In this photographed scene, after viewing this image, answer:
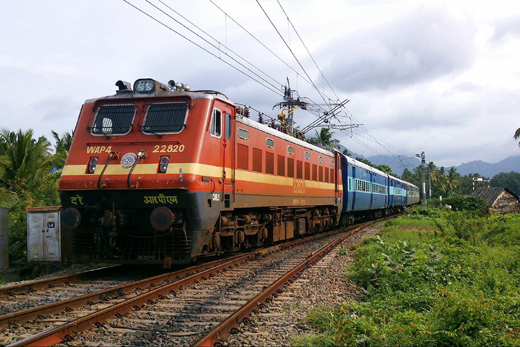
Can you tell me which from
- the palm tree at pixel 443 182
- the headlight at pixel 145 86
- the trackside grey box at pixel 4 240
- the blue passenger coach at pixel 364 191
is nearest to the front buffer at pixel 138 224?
the headlight at pixel 145 86

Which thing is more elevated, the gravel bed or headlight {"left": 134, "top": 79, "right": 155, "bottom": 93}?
headlight {"left": 134, "top": 79, "right": 155, "bottom": 93}

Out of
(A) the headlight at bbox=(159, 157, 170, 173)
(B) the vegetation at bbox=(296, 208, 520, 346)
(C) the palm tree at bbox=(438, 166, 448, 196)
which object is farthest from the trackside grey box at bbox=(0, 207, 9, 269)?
(C) the palm tree at bbox=(438, 166, 448, 196)

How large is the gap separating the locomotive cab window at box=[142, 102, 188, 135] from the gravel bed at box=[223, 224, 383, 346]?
3.80m

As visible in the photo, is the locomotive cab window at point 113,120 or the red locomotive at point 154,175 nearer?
the red locomotive at point 154,175

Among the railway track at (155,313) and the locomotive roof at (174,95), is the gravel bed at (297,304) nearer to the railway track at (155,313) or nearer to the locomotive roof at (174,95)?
the railway track at (155,313)

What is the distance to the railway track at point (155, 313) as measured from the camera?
5000mm

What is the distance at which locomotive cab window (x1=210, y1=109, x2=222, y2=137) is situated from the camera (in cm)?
923

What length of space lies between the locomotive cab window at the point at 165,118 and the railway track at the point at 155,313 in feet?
9.21

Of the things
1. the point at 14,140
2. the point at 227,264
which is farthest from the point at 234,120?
the point at 14,140

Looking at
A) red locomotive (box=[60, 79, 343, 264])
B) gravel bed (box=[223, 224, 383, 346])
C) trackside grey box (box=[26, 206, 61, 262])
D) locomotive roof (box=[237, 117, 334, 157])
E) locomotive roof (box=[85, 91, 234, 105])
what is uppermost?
locomotive roof (box=[85, 91, 234, 105])

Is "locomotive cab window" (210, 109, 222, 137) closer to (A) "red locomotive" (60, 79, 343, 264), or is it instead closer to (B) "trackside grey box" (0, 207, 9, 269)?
(A) "red locomotive" (60, 79, 343, 264)

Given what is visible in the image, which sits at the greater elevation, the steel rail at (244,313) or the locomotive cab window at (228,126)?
the locomotive cab window at (228,126)

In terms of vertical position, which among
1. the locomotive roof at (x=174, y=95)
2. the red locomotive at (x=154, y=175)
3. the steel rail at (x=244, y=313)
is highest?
the locomotive roof at (x=174, y=95)

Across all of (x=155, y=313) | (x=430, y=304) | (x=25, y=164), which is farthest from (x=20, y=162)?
(x=430, y=304)
